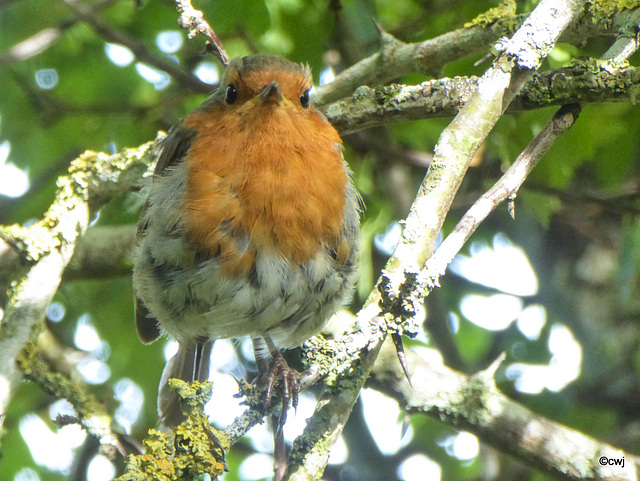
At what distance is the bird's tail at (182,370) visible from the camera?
4.31 m

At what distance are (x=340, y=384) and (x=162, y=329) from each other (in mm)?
1696

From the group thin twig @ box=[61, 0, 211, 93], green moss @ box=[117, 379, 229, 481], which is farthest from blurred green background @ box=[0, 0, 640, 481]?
green moss @ box=[117, 379, 229, 481]

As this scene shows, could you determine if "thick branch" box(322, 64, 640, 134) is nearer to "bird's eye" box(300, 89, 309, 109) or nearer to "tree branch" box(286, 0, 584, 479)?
"bird's eye" box(300, 89, 309, 109)

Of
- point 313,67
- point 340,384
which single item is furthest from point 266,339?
point 313,67

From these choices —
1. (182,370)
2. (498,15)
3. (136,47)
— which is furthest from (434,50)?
(182,370)

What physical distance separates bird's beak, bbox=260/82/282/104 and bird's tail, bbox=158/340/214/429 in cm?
165

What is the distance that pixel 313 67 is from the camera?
402 centimetres

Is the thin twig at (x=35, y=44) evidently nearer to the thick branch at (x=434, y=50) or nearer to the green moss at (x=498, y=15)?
the thick branch at (x=434, y=50)

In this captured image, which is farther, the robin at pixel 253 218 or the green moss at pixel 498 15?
the green moss at pixel 498 15

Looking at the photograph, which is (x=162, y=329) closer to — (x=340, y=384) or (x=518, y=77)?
(x=340, y=384)

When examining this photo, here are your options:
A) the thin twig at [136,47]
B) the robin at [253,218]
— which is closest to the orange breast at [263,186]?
the robin at [253,218]

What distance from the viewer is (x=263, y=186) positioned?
320 centimetres

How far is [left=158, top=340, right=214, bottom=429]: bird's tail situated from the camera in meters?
4.31

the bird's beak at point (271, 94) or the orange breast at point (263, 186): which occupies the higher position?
the bird's beak at point (271, 94)
